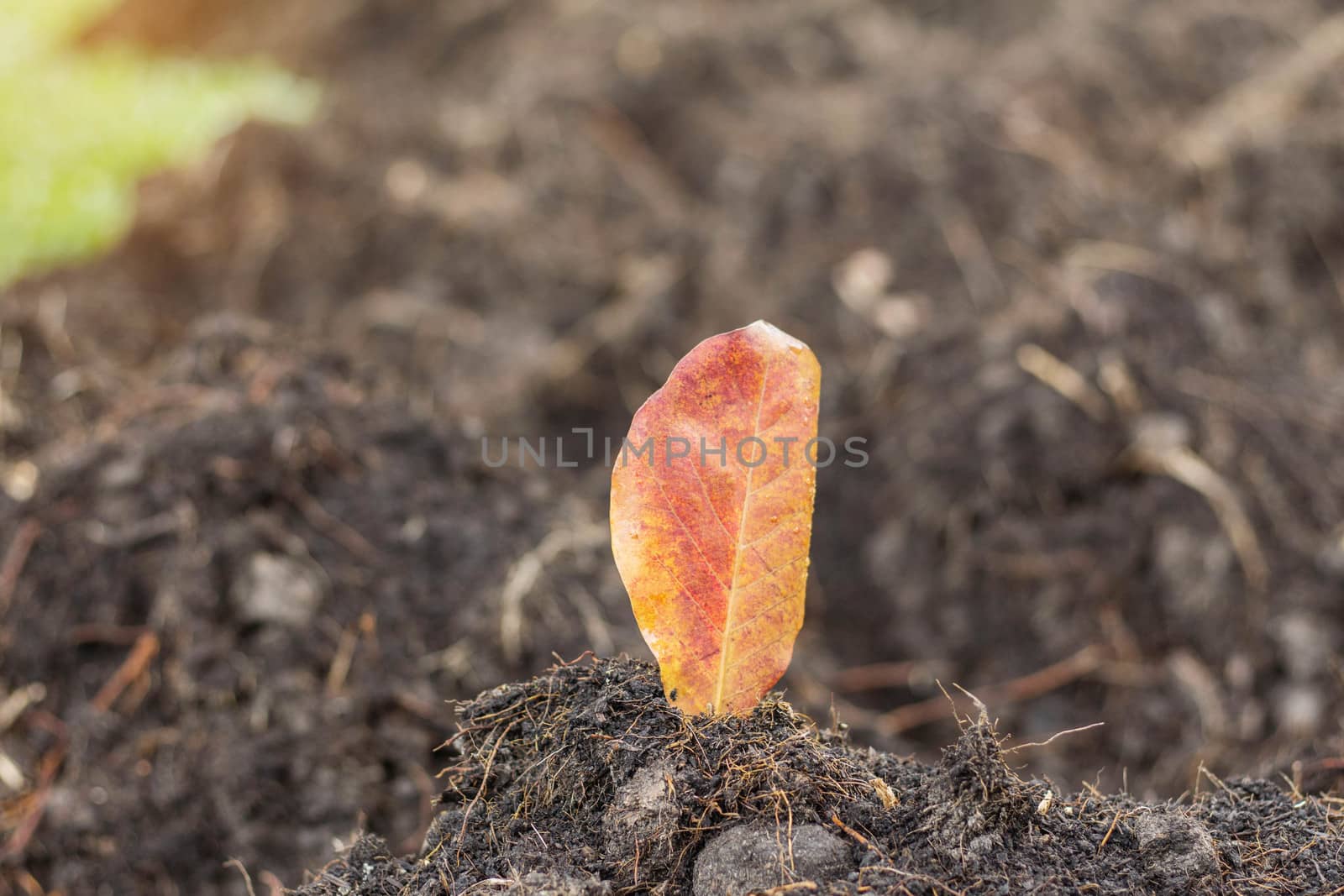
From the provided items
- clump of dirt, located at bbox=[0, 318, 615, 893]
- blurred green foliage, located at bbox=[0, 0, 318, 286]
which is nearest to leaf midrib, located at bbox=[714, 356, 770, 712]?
→ clump of dirt, located at bbox=[0, 318, 615, 893]

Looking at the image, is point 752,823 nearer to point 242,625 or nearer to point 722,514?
point 722,514

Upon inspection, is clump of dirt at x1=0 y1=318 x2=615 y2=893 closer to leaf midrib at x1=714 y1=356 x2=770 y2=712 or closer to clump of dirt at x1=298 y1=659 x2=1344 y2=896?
clump of dirt at x1=298 y1=659 x2=1344 y2=896

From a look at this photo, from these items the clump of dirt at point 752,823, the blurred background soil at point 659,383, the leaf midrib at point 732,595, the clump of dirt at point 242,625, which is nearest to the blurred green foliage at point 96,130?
the blurred background soil at point 659,383

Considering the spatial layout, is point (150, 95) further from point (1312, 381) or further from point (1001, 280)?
point (1312, 381)

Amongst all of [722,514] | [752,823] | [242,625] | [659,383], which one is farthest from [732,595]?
[659,383]

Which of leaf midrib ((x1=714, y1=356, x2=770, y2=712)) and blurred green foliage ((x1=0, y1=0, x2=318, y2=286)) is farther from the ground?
leaf midrib ((x1=714, y1=356, x2=770, y2=712))

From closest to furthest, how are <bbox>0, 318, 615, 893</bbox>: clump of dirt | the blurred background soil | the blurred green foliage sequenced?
<bbox>0, 318, 615, 893</bbox>: clump of dirt → the blurred background soil → the blurred green foliage

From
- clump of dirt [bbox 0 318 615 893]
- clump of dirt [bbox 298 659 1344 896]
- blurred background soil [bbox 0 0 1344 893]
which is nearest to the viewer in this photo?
clump of dirt [bbox 298 659 1344 896]
